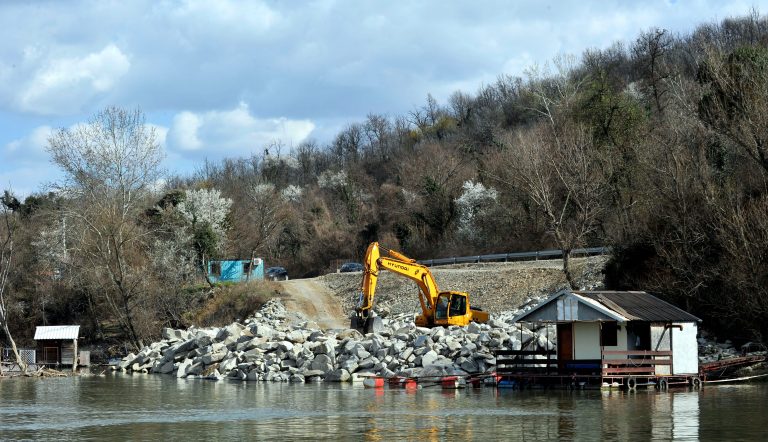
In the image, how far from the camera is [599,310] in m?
36.7

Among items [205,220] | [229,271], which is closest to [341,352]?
[229,271]

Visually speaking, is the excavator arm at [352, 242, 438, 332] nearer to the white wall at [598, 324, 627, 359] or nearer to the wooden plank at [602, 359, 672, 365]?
the white wall at [598, 324, 627, 359]

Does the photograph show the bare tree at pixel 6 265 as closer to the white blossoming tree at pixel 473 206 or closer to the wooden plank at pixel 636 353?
the wooden plank at pixel 636 353

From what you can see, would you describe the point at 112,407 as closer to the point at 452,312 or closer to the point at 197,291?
the point at 452,312

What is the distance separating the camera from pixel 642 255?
52.8 meters

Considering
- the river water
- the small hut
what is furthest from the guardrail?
the small hut

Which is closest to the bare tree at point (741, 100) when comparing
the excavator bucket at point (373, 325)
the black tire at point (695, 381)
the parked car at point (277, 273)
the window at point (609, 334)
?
the black tire at point (695, 381)

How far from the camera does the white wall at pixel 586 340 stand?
123 feet

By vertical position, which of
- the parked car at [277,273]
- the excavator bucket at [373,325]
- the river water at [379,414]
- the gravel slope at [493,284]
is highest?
the parked car at [277,273]

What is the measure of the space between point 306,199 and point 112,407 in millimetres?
89124

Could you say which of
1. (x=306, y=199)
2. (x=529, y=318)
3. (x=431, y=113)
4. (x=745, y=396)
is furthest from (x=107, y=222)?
(x=431, y=113)

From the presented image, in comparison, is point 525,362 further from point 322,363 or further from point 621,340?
point 322,363

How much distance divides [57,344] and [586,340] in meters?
36.9

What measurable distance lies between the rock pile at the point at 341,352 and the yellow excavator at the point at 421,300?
1120 mm
